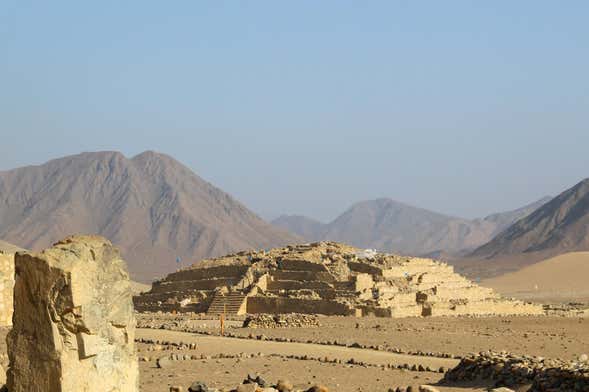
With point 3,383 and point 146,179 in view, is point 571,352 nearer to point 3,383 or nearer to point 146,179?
point 3,383

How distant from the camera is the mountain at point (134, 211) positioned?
4643 inches

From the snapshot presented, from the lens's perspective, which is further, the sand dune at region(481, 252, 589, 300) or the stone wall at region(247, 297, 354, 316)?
the sand dune at region(481, 252, 589, 300)

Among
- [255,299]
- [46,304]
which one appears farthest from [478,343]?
[46,304]

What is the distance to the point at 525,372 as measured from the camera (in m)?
13.6

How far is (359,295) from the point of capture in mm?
33250

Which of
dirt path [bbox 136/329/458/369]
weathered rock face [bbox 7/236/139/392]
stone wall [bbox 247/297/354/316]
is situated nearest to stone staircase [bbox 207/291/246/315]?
stone wall [bbox 247/297/354/316]

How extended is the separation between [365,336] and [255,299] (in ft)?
35.5

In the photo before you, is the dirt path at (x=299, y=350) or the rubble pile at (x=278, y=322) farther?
the rubble pile at (x=278, y=322)

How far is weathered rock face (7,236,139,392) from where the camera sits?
8.28 metres

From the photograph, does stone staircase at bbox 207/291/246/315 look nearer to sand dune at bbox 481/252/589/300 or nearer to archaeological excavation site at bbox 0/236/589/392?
archaeological excavation site at bbox 0/236/589/392

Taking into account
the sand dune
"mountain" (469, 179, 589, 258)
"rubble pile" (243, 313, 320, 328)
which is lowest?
"rubble pile" (243, 313, 320, 328)

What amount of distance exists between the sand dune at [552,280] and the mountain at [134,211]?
1541 inches

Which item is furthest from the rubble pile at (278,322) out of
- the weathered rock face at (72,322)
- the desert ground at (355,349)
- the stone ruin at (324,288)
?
the weathered rock face at (72,322)

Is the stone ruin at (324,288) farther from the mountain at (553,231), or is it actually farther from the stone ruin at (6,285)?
the mountain at (553,231)
